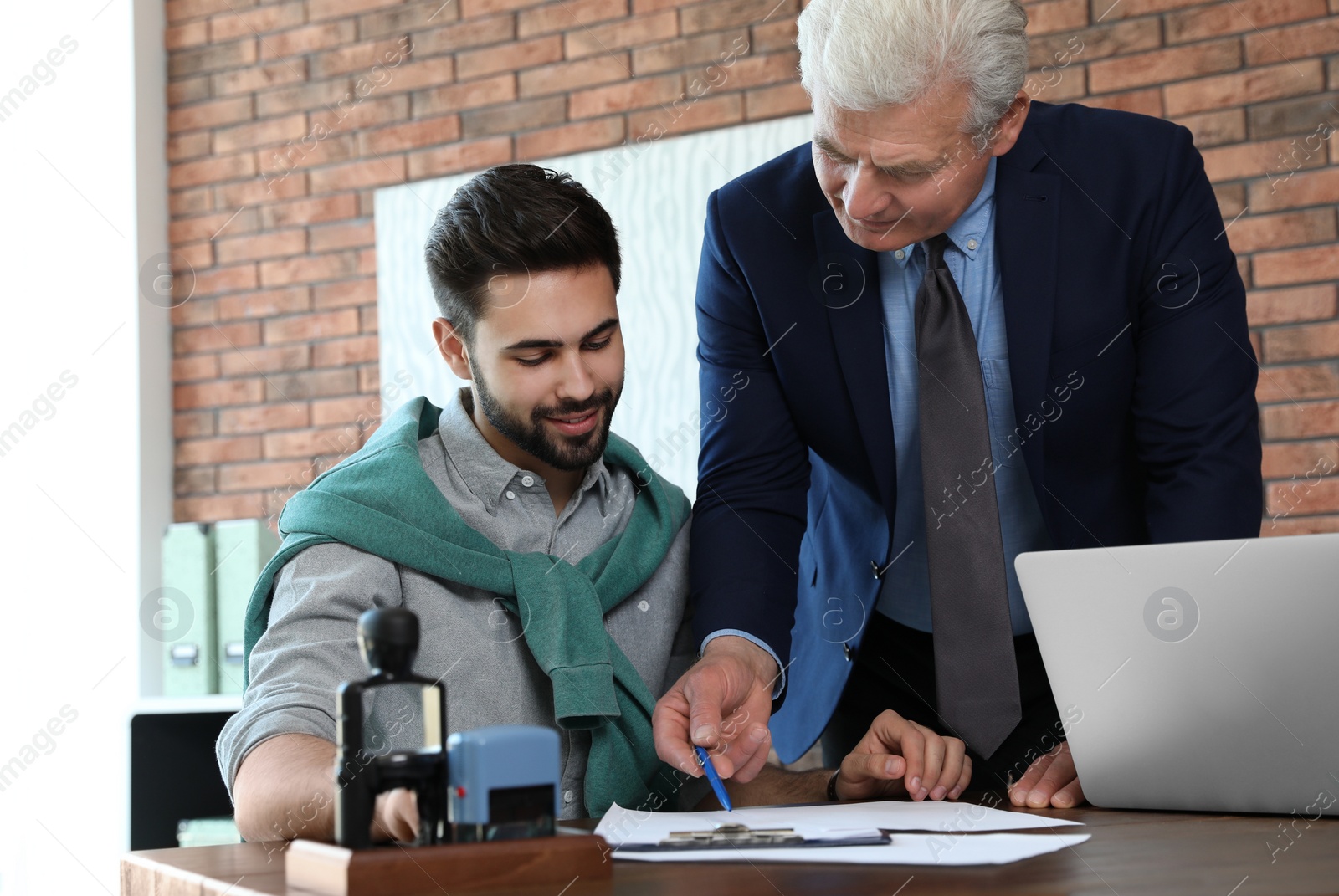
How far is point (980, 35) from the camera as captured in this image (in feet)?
4.47

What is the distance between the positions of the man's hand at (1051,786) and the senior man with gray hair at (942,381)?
94mm

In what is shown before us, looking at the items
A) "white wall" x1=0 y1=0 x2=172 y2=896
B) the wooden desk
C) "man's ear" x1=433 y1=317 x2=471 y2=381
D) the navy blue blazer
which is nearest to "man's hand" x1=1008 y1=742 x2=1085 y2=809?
the wooden desk

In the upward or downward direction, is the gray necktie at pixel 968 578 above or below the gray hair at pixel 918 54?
below

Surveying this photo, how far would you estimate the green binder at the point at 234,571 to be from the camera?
2896 mm

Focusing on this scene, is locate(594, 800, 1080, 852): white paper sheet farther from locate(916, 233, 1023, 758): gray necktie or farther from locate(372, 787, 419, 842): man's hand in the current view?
locate(916, 233, 1023, 758): gray necktie

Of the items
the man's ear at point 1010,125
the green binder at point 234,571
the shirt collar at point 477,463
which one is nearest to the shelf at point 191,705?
the green binder at point 234,571

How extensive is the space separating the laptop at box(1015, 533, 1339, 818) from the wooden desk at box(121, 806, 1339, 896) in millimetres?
59

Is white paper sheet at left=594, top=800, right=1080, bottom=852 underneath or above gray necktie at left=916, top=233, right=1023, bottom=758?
underneath

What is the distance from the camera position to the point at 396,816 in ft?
2.74

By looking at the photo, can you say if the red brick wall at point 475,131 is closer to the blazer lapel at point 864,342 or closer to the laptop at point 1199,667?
the blazer lapel at point 864,342

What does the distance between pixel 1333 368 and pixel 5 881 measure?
345cm

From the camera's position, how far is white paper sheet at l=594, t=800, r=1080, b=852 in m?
0.96

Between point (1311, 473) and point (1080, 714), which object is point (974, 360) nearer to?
point (1080, 714)

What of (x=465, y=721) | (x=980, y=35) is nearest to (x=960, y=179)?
(x=980, y=35)
